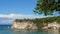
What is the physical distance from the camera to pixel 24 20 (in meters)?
125

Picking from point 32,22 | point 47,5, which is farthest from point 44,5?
point 32,22

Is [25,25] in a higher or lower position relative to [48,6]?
lower

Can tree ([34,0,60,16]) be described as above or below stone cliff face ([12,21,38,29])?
above

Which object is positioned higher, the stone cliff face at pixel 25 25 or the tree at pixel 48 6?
the tree at pixel 48 6

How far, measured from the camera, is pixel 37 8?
18.8m

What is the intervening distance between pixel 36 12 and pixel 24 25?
106m

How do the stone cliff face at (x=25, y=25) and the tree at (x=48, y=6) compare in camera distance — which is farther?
the stone cliff face at (x=25, y=25)

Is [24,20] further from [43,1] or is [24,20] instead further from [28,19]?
[43,1]

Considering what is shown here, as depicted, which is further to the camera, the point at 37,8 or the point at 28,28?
the point at 28,28

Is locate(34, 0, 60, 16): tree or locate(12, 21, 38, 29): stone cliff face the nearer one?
locate(34, 0, 60, 16): tree

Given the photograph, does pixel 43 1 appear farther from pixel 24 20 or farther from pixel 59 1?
pixel 24 20

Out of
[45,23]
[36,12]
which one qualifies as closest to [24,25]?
[45,23]

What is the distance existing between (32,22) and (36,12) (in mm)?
104129

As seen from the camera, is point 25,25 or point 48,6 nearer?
point 48,6
